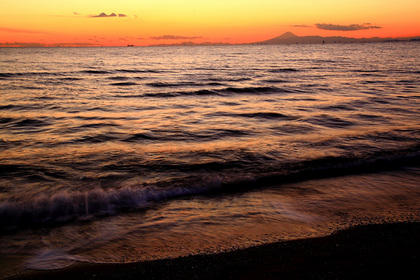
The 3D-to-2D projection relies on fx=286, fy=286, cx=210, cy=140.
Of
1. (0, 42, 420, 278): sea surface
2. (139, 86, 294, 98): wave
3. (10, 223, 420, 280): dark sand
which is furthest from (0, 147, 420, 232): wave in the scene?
(139, 86, 294, 98): wave

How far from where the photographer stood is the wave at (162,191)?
4766 mm

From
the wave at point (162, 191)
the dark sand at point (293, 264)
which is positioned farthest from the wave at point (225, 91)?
the dark sand at point (293, 264)

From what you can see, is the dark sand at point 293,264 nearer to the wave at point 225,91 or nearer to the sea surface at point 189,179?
the sea surface at point 189,179

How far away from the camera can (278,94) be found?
62.8 feet

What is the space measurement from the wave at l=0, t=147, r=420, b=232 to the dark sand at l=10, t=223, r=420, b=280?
1538 mm

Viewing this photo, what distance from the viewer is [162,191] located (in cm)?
557

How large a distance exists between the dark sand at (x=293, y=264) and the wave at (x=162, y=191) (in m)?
1.54

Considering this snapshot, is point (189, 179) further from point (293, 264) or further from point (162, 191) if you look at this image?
point (293, 264)

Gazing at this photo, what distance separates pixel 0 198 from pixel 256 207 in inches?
184

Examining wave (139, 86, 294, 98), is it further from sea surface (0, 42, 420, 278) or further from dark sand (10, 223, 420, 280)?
dark sand (10, 223, 420, 280)

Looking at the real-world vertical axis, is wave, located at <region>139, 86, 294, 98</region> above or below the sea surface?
above

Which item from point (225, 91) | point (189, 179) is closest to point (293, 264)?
point (189, 179)

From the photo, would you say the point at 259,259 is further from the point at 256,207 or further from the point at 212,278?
the point at 256,207

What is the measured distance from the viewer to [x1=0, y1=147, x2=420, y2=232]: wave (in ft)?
15.6
